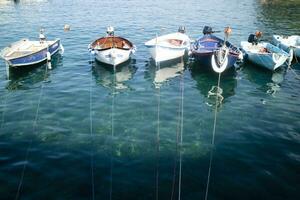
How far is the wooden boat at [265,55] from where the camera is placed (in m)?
30.9

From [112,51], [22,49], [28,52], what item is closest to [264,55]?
[112,51]

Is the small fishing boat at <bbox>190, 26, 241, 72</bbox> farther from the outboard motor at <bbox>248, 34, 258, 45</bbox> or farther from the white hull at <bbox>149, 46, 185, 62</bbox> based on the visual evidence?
the outboard motor at <bbox>248, 34, 258, 45</bbox>

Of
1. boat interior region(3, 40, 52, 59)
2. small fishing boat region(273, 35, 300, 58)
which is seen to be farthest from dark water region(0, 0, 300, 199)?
small fishing boat region(273, 35, 300, 58)

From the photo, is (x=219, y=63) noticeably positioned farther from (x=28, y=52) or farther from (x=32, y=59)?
(x=28, y=52)

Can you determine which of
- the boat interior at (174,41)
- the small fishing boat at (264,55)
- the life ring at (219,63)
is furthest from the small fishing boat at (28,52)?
the small fishing boat at (264,55)

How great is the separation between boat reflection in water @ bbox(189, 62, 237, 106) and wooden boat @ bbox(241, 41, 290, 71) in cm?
272

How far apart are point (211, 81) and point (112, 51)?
9631 millimetres

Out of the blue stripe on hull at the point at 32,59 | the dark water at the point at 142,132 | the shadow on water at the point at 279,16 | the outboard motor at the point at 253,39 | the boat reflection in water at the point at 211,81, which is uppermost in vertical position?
the shadow on water at the point at 279,16

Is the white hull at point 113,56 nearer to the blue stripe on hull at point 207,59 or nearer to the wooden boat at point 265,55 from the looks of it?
the blue stripe on hull at point 207,59

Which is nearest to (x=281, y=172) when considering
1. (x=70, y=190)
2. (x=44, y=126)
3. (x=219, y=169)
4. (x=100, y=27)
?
(x=219, y=169)

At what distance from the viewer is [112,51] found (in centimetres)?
3053

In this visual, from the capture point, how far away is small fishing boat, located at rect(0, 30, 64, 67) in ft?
98.2

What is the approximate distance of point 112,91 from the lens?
90.2ft

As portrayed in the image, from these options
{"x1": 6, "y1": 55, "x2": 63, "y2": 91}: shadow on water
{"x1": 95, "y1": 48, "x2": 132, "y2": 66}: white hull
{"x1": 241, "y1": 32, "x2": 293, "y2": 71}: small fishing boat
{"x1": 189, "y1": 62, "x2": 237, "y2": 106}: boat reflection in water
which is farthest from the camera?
{"x1": 241, "y1": 32, "x2": 293, "y2": 71}: small fishing boat
